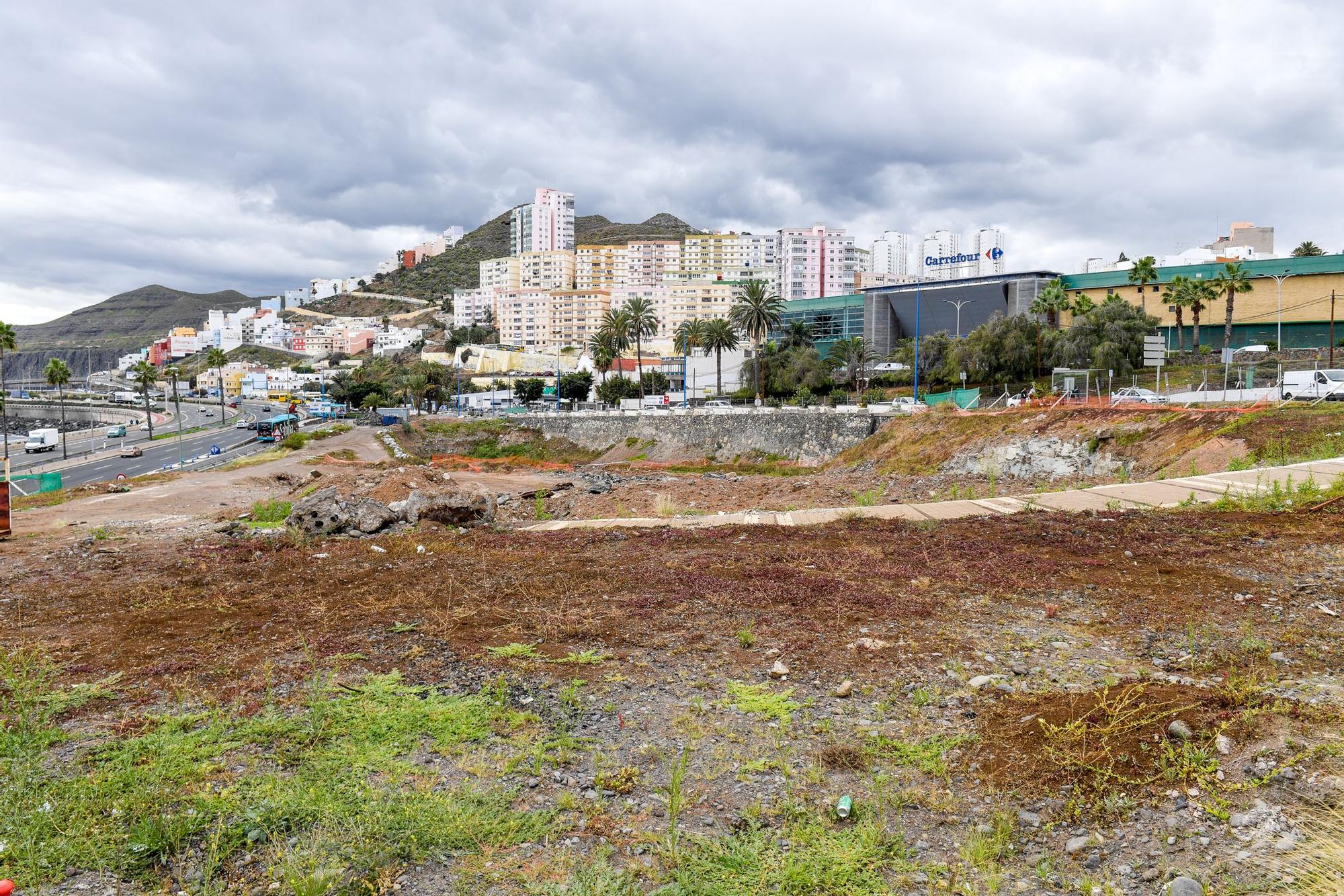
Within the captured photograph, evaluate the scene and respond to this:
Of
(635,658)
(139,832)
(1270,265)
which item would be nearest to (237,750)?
(139,832)

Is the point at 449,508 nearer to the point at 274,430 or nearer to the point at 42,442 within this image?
the point at 274,430

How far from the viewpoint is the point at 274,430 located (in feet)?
267

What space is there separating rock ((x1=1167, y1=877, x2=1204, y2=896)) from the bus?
82520 millimetres

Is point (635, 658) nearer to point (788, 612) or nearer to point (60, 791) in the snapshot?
point (788, 612)

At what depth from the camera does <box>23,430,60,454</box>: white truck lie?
254 ft

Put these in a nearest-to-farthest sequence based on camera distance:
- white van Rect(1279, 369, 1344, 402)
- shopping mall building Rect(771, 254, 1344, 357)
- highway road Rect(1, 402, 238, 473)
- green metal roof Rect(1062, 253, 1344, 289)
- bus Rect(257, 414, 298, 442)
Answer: white van Rect(1279, 369, 1344, 402), highway road Rect(1, 402, 238, 473), bus Rect(257, 414, 298, 442), green metal roof Rect(1062, 253, 1344, 289), shopping mall building Rect(771, 254, 1344, 357)

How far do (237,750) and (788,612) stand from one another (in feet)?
17.6

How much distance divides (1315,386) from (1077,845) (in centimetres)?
3900

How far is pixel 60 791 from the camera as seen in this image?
4.80 metres

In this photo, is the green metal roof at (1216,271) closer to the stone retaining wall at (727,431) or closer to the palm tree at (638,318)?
the stone retaining wall at (727,431)

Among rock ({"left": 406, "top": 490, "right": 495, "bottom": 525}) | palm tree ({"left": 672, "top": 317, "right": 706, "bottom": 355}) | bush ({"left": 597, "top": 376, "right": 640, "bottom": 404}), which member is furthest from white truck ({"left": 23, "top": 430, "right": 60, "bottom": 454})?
rock ({"left": 406, "top": 490, "right": 495, "bottom": 525})

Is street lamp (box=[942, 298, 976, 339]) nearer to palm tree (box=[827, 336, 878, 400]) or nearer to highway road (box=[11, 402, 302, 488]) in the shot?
palm tree (box=[827, 336, 878, 400])

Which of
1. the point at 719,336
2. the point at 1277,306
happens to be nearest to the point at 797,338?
the point at 719,336

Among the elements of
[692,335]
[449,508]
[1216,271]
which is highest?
[1216,271]
